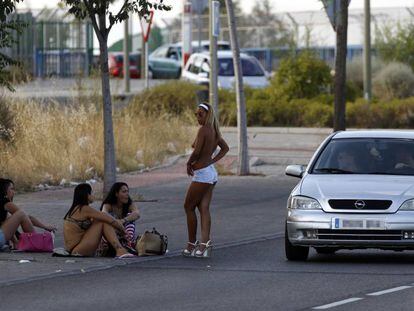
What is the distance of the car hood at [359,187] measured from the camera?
47.0 feet

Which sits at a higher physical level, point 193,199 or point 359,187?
point 359,187

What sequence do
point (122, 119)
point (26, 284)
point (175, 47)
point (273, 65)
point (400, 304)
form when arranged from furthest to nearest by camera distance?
point (273, 65) → point (175, 47) → point (122, 119) → point (26, 284) → point (400, 304)

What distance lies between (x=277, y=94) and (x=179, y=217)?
21253mm

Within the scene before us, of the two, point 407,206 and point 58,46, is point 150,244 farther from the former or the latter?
point 58,46

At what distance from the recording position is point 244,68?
158 ft

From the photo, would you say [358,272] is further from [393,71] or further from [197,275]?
[393,71]

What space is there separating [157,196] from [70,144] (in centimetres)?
436

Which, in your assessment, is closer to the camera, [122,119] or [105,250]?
[105,250]

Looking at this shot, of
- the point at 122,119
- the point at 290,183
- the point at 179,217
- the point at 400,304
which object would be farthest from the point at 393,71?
the point at 400,304

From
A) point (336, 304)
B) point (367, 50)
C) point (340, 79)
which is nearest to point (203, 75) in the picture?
point (367, 50)

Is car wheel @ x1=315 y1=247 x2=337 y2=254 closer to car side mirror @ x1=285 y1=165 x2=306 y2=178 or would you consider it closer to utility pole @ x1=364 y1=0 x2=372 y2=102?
car side mirror @ x1=285 y1=165 x2=306 y2=178

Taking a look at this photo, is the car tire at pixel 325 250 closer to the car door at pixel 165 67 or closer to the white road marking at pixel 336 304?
the white road marking at pixel 336 304

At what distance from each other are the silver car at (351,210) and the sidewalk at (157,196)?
191 centimetres

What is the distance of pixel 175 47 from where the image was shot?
Answer: 6406 cm
